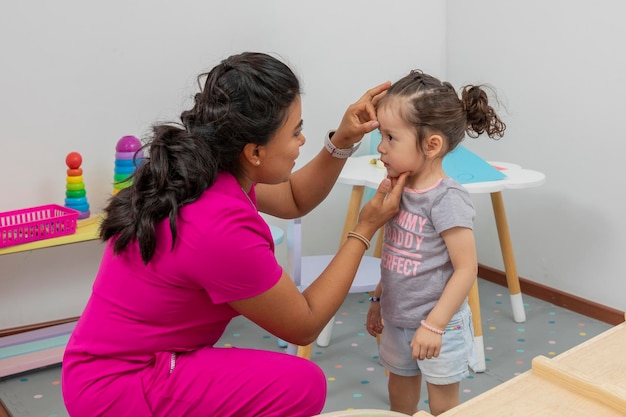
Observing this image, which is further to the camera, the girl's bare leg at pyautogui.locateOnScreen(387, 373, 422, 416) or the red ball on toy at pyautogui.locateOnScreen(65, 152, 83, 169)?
the red ball on toy at pyautogui.locateOnScreen(65, 152, 83, 169)

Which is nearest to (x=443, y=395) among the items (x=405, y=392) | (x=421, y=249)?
(x=405, y=392)

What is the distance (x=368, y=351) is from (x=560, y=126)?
1.05 m

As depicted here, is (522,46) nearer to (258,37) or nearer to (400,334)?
(258,37)

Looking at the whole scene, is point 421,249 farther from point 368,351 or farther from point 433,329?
point 368,351

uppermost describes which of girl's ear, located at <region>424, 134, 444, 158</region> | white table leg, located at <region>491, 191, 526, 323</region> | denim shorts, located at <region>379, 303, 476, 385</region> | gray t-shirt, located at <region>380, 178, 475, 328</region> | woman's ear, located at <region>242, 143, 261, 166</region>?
woman's ear, located at <region>242, 143, 261, 166</region>

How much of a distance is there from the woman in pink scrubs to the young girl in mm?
190

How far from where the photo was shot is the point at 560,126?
108 inches

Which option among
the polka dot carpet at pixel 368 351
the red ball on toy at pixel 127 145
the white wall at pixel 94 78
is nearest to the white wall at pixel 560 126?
the polka dot carpet at pixel 368 351

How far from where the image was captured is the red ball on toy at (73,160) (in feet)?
7.61

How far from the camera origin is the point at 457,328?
4.92 ft

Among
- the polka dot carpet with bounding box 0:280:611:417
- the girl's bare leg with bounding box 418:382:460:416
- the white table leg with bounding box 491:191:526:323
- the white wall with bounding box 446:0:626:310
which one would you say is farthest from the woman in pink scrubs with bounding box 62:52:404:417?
the white wall with bounding box 446:0:626:310

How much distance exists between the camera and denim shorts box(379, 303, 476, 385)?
1492 mm

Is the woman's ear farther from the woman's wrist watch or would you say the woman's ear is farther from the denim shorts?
the denim shorts

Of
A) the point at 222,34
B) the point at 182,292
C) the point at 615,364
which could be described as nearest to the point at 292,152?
the point at 182,292
